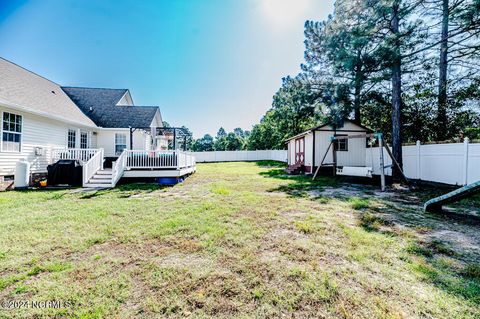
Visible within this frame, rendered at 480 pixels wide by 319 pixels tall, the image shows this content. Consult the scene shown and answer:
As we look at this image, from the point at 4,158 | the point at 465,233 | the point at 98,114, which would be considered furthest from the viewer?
the point at 98,114

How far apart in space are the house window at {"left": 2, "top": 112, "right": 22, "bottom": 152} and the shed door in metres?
14.7

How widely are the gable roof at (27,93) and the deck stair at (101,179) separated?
11.0 ft

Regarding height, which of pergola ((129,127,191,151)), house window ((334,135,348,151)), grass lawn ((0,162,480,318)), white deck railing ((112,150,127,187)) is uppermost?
pergola ((129,127,191,151))

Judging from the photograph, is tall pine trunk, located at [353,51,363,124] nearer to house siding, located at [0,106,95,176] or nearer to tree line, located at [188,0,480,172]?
tree line, located at [188,0,480,172]

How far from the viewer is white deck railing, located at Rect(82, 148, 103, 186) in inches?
320

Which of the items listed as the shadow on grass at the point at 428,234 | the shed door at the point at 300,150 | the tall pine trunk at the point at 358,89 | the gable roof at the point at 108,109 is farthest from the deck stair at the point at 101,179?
the tall pine trunk at the point at 358,89

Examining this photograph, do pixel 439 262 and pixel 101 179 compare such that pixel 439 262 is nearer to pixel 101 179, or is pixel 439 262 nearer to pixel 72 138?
pixel 101 179

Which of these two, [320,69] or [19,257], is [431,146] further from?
[19,257]

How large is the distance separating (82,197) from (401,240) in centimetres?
818

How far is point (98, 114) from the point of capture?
13.8 meters

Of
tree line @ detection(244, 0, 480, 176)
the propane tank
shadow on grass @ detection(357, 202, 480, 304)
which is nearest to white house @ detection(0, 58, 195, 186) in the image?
the propane tank

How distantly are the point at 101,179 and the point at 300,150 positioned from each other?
488 inches

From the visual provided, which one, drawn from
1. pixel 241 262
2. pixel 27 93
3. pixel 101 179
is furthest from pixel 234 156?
pixel 241 262

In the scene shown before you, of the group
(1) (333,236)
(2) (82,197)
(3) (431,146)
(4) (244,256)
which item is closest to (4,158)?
(2) (82,197)
